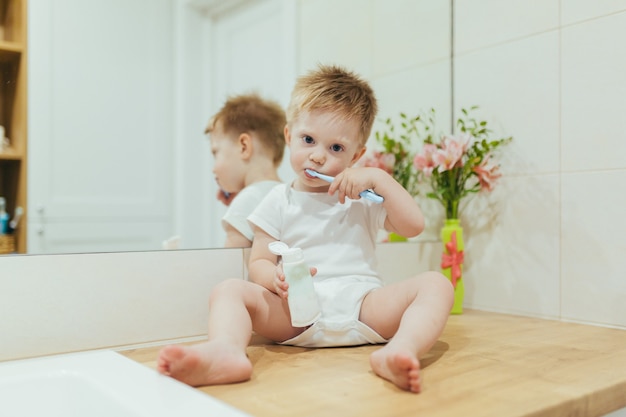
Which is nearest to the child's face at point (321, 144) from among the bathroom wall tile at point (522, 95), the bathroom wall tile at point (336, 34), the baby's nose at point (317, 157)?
the baby's nose at point (317, 157)

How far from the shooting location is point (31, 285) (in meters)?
0.85

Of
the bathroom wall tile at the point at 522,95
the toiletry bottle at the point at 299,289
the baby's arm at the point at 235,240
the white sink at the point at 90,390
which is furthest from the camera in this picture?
the bathroom wall tile at the point at 522,95

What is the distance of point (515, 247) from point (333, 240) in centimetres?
48

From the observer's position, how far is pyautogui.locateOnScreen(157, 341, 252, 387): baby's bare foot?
2.19 ft

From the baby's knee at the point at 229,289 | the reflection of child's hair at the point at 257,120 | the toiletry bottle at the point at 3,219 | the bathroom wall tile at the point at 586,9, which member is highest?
the bathroom wall tile at the point at 586,9

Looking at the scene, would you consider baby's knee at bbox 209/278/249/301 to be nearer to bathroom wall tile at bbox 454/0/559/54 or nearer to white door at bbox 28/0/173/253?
white door at bbox 28/0/173/253

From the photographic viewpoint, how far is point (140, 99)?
1.05 metres

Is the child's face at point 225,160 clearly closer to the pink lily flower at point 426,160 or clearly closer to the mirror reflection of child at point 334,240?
the mirror reflection of child at point 334,240

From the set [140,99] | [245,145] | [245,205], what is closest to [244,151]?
[245,145]

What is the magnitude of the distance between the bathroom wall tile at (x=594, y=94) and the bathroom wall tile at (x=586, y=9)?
0.01 metres

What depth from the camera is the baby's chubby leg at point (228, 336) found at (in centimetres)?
67

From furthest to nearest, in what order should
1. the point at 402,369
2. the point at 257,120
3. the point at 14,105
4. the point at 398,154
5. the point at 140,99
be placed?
1. the point at 398,154
2. the point at 257,120
3. the point at 140,99
4. the point at 14,105
5. the point at 402,369

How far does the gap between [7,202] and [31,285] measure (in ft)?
0.47

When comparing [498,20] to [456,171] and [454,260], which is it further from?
[454,260]
